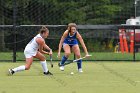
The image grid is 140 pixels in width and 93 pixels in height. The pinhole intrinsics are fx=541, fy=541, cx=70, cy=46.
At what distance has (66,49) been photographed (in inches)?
687

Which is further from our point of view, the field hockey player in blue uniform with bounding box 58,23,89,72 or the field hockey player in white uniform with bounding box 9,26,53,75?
the field hockey player in blue uniform with bounding box 58,23,89,72

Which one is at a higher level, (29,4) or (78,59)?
(29,4)

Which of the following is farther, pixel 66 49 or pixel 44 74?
pixel 66 49

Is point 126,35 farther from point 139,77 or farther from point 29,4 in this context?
point 139,77

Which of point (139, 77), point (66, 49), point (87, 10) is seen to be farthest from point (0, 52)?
point (139, 77)

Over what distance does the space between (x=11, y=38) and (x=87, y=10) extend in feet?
16.8

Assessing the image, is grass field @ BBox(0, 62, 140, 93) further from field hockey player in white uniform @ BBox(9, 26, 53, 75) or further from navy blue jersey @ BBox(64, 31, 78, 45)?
navy blue jersey @ BBox(64, 31, 78, 45)

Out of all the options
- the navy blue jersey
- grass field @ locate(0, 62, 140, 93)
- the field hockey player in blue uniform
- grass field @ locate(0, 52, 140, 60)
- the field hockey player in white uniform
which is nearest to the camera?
A: grass field @ locate(0, 62, 140, 93)

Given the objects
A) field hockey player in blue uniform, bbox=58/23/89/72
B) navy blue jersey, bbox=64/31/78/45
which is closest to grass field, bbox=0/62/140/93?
field hockey player in blue uniform, bbox=58/23/89/72

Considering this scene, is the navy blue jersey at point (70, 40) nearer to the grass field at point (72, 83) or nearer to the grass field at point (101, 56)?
the grass field at point (72, 83)

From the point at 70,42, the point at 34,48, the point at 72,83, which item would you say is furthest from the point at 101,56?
the point at 72,83

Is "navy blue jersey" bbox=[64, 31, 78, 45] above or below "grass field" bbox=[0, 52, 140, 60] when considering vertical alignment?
above

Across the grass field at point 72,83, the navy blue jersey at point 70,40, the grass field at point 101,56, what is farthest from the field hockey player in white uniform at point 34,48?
the grass field at point 101,56

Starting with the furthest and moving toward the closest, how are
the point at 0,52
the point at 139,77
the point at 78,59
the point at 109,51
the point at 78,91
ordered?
the point at 109,51
the point at 0,52
the point at 78,59
the point at 139,77
the point at 78,91
